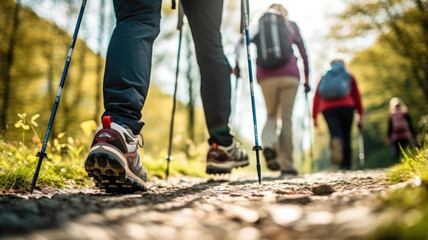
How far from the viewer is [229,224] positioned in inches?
33.9

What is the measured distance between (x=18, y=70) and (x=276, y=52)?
29.3 ft

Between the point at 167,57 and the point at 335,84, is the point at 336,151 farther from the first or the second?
the point at 167,57

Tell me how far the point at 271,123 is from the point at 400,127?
571 cm

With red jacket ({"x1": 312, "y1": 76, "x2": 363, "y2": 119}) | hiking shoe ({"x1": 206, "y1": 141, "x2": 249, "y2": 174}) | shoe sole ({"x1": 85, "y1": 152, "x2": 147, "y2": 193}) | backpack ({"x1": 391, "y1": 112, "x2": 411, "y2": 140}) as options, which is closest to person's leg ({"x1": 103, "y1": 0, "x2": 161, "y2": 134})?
shoe sole ({"x1": 85, "y1": 152, "x2": 147, "y2": 193})

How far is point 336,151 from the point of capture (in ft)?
19.6

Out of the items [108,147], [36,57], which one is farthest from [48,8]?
[108,147]

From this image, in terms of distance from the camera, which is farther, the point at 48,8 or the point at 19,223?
the point at 48,8

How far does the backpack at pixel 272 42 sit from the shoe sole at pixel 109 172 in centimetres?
321

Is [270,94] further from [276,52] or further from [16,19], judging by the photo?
[16,19]

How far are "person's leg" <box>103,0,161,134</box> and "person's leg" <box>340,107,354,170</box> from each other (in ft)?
16.2

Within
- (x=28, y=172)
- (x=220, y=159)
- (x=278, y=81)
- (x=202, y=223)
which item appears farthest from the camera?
(x=278, y=81)

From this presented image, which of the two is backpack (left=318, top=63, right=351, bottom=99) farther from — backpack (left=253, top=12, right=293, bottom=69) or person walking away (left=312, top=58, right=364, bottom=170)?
backpack (left=253, top=12, right=293, bottom=69)

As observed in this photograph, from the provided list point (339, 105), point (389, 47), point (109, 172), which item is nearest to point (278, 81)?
point (339, 105)

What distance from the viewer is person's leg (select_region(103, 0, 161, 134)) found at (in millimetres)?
1729
